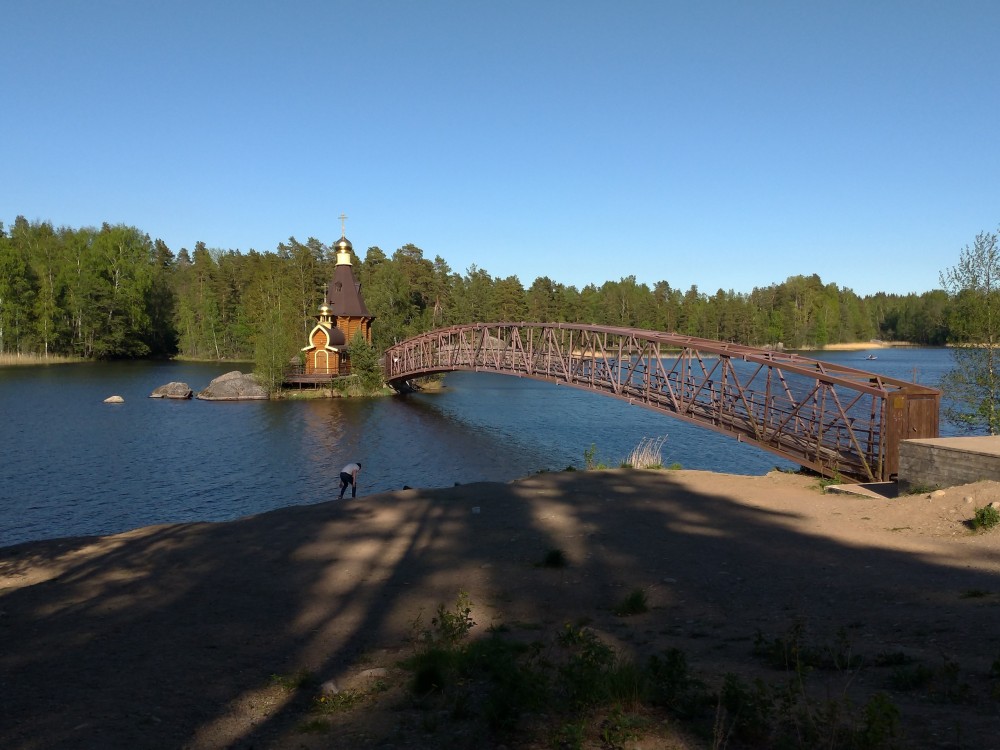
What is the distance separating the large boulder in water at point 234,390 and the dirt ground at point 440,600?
35754 millimetres

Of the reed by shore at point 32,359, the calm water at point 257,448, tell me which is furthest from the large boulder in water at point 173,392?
the reed by shore at point 32,359

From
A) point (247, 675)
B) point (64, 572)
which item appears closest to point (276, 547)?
point (64, 572)

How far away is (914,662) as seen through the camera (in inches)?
258

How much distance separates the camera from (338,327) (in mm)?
60312

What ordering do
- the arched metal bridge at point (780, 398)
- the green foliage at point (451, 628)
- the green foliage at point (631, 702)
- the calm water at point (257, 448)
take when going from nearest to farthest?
the green foliage at point (631, 702) < the green foliage at point (451, 628) < the arched metal bridge at point (780, 398) < the calm water at point (257, 448)

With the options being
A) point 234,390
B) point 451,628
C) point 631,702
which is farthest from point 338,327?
point 631,702

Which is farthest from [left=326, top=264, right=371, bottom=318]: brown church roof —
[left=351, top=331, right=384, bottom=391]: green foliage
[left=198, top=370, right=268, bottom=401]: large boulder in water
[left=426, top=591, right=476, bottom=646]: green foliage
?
[left=426, top=591, right=476, bottom=646]: green foliage

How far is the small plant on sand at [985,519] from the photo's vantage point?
12.2 m

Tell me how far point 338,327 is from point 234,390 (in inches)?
482

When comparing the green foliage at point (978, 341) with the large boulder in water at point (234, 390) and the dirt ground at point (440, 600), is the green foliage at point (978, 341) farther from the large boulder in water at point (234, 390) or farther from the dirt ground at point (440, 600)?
the large boulder in water at point (234, 390)

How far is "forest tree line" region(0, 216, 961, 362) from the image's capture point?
251 feet

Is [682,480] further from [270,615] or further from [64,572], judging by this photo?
[64,572]

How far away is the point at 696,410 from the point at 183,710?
23042 millimetres

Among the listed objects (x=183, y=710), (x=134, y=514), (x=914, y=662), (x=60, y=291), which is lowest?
(x=134, y=514)
